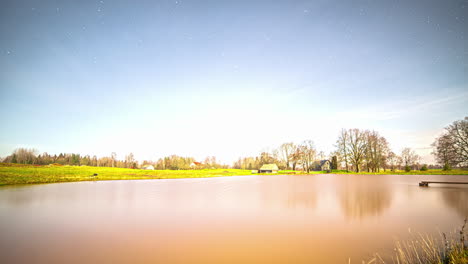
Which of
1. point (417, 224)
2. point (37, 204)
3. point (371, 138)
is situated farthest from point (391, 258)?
point (371, 138)

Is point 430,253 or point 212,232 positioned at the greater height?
point 430,253

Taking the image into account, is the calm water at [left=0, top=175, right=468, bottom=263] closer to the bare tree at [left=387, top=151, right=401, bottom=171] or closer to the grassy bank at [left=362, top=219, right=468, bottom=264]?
the grassy bank at [left=362, top=219, right=468, bottom=264]

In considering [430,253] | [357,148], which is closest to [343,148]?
[357,148]

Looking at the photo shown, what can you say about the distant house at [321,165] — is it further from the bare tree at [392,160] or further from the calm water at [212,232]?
the calm water at [212,232]

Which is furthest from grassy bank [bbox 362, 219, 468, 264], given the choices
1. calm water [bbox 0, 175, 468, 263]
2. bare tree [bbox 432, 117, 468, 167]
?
bare tree [bbox 432, 117, 468, 167]

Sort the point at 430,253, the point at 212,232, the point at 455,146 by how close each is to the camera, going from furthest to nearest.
→ the point at 455,146 → the point at 212,232 → the point at 430,253

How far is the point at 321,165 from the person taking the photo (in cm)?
7412

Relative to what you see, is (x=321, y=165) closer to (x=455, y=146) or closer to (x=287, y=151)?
(x=287, y=151)

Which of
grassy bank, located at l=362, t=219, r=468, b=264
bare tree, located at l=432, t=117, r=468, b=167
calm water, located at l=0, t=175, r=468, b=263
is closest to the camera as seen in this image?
grassy bank, located at l=362, t=219, r=468, b=264

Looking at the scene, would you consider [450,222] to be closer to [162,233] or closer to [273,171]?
[162,233]

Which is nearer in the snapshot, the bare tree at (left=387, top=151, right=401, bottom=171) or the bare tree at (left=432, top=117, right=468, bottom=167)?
the bare tree at (left=432, top=117, right=468, bottom=167)

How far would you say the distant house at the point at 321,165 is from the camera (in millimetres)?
72812

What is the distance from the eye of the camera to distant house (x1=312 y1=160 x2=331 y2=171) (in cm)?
7281

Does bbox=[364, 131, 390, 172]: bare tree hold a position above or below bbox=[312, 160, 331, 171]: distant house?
above
